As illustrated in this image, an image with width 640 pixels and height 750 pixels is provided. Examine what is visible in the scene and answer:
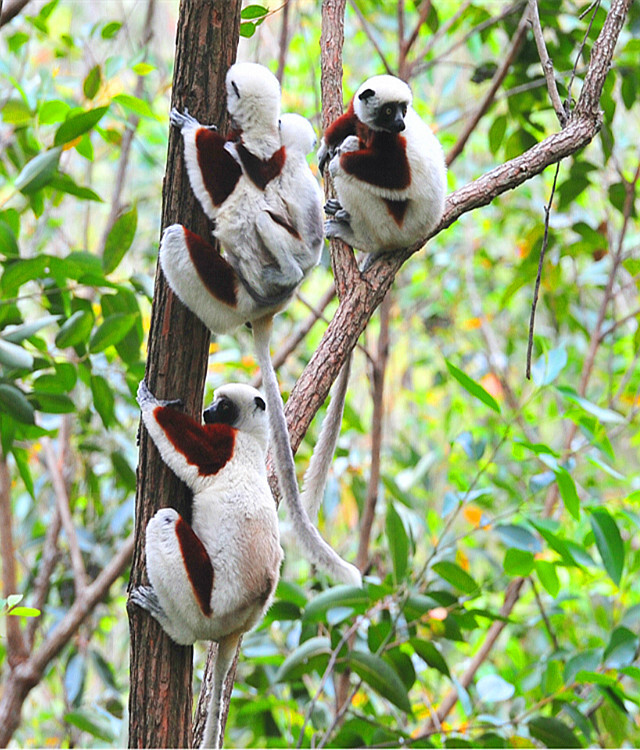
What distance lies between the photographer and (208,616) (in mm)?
2414

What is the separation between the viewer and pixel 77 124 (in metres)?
3.34

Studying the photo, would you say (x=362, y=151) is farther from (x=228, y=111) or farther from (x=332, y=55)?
(x=228, y=111)

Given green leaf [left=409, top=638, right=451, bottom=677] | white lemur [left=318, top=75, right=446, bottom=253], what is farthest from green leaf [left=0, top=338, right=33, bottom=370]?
green leaf [left=409, top=638, right=451, bottom=677]

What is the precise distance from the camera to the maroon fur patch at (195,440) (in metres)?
2.42

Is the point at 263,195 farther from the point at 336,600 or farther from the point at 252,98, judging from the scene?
the point at 336,600

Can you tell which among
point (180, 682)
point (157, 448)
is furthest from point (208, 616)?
point (157, 448)

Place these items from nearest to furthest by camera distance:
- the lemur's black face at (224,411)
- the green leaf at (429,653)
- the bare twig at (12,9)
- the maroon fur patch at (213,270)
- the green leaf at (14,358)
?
1. the maroon fur patch at (213,270)
2. the lemur's black face at (224,411)
3. the green leaf at (14,358)
4. the bare twig at (12,9)
5. the green leaf at (429,653)

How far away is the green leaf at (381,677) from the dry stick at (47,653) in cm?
123

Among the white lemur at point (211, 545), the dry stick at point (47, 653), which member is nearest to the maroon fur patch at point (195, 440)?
the white lemur at point (211, 545)

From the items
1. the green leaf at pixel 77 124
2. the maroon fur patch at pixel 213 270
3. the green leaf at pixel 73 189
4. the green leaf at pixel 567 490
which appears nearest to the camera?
the maroon fur patch at pixel 213 270

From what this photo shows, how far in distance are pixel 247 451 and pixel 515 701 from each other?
304 cm

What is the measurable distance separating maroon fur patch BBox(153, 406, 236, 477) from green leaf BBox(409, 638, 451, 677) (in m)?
1.76

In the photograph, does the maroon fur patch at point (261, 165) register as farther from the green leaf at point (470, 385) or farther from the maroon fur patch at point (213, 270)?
the green leaf at point (470, 385)

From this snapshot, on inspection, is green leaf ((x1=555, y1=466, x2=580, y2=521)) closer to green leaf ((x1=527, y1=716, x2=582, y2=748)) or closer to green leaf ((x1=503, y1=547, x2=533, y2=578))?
green leaf ((x1=503, y1=547, x2=533, y2=578))
